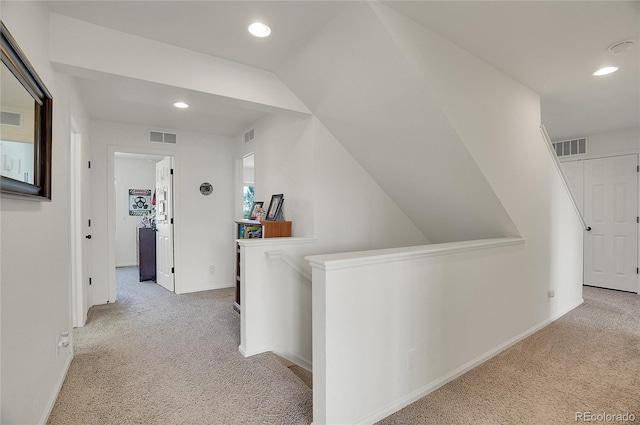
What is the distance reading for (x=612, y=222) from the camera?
4621 millimetres

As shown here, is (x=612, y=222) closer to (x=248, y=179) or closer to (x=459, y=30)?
(x=459, y=30)

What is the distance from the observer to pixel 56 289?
1.95m

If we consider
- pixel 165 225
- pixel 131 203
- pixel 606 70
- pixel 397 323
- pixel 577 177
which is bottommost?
pixel 397 323

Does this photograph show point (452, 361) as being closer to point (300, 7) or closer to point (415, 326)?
point (415, 326)

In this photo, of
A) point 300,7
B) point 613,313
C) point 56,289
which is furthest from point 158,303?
point 613,313

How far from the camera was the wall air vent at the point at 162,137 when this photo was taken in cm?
432

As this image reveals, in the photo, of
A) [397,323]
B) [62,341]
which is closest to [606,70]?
[397,323]

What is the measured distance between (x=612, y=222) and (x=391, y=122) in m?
4.45

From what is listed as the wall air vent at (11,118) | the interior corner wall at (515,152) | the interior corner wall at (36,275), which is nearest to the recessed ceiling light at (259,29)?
the interior corner wall at (515,152)

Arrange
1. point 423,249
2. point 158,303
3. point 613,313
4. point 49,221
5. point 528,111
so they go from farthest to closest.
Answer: point 158,303 → point 613,313 → point 528,111 → point 423,249 → point 49,221

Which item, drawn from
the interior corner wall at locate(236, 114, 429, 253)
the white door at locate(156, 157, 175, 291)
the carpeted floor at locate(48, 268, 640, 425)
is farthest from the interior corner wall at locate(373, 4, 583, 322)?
the white door at locate(156, 157, 175, 291)

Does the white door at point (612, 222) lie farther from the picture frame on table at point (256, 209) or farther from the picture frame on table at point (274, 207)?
the picture frame on table at point (256, 209)

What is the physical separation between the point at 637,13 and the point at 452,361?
258 centimetres
